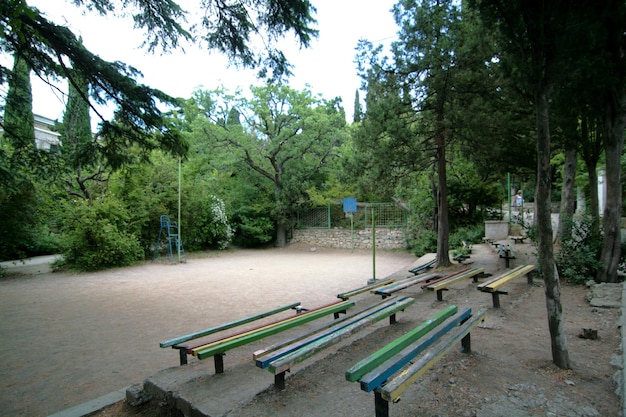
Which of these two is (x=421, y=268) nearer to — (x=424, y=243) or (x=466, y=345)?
(x=466, y=345)

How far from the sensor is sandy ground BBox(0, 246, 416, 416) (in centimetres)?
355

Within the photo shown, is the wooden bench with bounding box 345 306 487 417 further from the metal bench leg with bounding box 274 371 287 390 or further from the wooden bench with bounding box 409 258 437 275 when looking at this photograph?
the wooden bench with bounding box 409 258 437 275

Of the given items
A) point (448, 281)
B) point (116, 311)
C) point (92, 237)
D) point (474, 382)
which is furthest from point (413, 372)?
point (92, 237)

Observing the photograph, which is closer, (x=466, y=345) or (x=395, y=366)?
(x=395, y=366)

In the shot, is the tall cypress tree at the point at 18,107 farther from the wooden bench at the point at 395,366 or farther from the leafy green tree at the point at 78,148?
the wooden bench at the point at 395,366

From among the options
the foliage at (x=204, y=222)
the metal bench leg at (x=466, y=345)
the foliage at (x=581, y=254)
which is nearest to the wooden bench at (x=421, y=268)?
the foliage at (x=581, y=254)

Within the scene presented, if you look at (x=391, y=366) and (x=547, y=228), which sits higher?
(x=547, y=228)

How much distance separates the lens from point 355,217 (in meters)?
18.8

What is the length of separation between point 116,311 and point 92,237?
694 centimetres

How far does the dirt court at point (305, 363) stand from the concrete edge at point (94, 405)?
0.09 metres

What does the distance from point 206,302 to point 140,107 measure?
12.9 feet

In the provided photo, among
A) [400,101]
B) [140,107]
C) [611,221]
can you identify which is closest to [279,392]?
[140,107]

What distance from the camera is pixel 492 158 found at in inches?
303

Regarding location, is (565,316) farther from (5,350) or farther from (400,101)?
(5,350)
